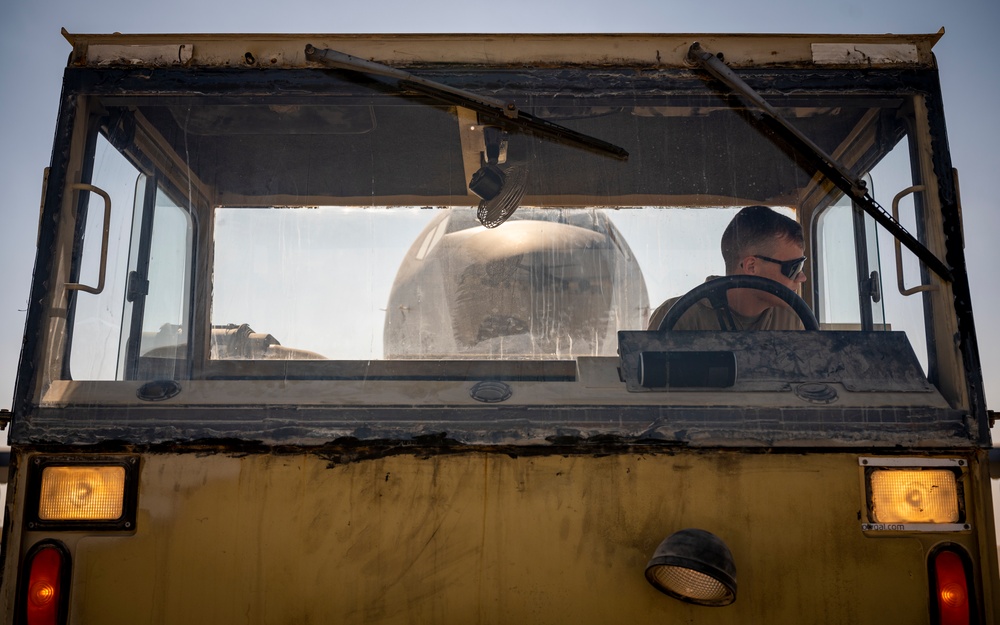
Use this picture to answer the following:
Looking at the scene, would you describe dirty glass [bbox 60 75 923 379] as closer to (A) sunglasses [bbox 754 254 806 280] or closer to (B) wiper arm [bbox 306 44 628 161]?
(B) wiper arm [bbox 306 44 628 161]

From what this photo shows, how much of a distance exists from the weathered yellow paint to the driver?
1.78 feet

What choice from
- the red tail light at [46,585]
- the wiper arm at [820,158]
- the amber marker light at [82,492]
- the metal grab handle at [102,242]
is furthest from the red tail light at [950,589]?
the metal grab handle at [102,242]

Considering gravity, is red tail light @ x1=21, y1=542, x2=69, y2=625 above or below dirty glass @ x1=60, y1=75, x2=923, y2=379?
below

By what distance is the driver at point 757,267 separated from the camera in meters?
2.37

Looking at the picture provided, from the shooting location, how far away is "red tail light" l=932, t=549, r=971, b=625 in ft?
6.11

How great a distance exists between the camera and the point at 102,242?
2.29m

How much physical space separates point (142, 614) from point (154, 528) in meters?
0.19

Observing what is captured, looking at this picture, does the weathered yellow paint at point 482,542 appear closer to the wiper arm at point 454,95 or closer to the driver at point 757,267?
the driver at point 757,267

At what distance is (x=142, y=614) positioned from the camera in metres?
1.88

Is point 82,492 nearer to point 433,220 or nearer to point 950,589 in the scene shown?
point 433,220

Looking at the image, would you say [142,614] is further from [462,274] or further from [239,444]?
[462,274]

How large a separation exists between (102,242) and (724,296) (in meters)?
1.73

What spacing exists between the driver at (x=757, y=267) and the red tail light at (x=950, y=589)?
0.70 meters

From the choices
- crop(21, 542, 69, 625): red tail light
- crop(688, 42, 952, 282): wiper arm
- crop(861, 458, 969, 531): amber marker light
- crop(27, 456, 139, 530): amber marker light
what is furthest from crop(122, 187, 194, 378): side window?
crop(861, 458, 969, 531): amber marker light
